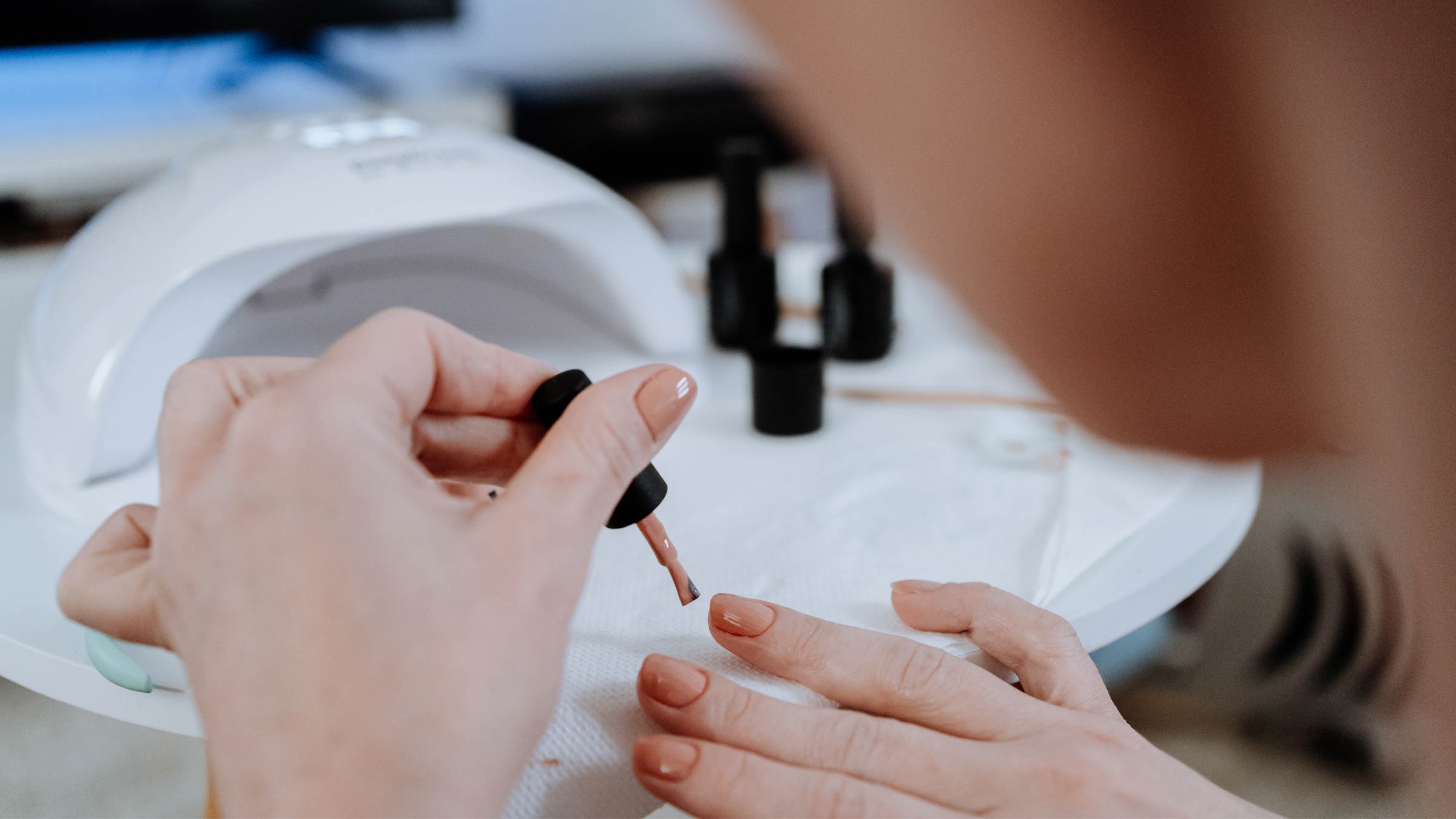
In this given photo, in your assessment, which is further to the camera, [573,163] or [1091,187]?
[573,163]

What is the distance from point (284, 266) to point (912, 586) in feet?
1.39

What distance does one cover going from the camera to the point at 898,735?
0.39 meters

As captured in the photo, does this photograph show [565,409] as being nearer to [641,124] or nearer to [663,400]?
[663,400]

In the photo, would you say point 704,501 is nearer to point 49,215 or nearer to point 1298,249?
point 1298,249

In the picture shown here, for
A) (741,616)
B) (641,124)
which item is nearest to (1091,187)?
(741,616)

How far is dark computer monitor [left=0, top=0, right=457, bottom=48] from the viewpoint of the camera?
1.23 meters

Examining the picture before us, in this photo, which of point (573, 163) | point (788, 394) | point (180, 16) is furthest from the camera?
point (573, 163)

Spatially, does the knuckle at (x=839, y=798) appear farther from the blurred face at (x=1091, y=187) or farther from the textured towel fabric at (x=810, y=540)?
the blurred face at (x=1091, y=187)

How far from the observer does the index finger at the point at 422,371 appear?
339 mm

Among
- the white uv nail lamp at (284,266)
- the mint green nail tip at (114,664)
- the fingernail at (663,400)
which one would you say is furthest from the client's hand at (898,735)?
the white uv nail lamp at (284,266)

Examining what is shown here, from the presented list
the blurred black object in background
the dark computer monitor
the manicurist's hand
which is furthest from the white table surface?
the blurred black object in background

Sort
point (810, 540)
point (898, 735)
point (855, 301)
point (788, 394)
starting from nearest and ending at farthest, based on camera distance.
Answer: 1. point (898, 735)
2. point (810, 540)
3. point (788, 394)
4. point (855, 301)

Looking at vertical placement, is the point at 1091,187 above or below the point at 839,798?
above

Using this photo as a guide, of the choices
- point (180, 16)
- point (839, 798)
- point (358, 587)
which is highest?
point (180, 16)
